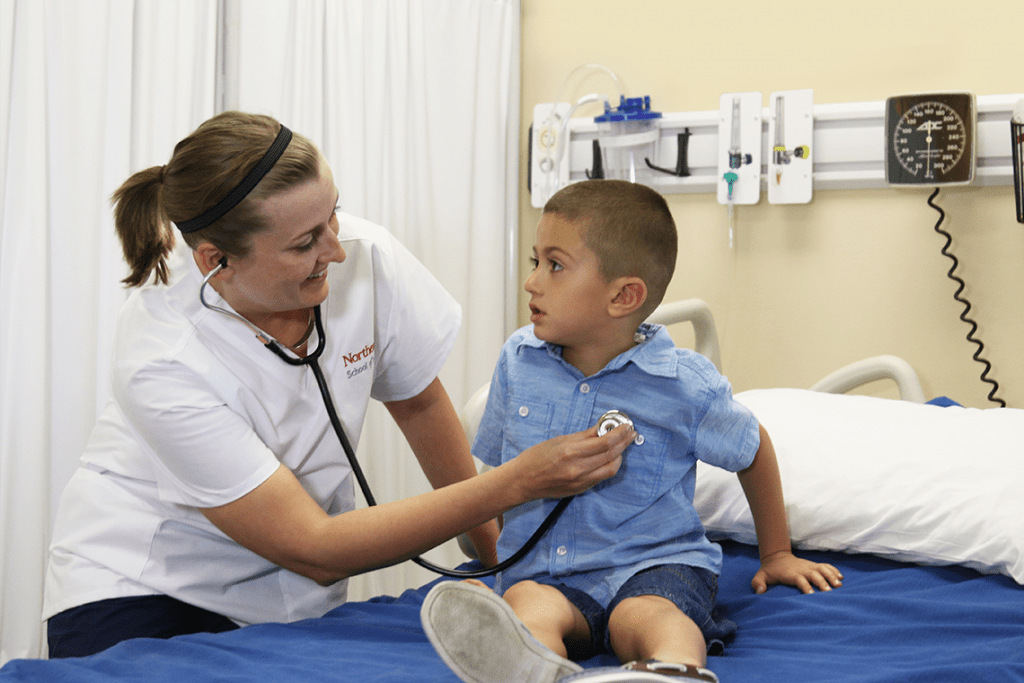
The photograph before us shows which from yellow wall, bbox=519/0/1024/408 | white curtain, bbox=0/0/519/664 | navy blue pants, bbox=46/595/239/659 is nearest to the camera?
navy blue pants, bbox=46/595/239/659

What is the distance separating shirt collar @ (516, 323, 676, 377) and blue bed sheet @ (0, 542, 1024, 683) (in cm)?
38

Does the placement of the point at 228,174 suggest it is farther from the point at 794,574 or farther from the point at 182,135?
the point at 794,574

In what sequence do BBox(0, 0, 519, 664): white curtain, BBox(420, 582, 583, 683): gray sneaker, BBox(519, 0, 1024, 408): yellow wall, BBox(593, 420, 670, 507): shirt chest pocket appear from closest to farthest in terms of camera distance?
BBox(420, 582, 583, 683): gray sneaker → BBox(593, 420, 670, 507): shirt chest pocket → BBox(0, 0, 519, 664): white curtain → BBox(519, 0, 1024, 408): yellow wall

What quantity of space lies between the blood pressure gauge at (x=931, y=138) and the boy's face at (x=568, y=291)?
1143 mm

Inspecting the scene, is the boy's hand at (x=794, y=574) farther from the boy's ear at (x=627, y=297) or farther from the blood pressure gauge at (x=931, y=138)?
the blood pressure gauge at (x=931, y=138)

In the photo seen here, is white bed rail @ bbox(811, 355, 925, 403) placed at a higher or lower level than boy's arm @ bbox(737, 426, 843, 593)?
higher

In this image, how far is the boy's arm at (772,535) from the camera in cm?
136

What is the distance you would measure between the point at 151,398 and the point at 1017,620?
3.90 feet

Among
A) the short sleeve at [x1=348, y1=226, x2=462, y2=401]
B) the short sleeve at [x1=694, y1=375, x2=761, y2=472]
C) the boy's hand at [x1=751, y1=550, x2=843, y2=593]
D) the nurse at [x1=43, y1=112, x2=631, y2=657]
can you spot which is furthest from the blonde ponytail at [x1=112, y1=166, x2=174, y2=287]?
the boy's hand at [x1=751, y1=550, x2=843, y2=593]

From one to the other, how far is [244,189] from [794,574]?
0.98m

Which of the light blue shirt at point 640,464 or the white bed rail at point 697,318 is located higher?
the white bed rail at point 697,318

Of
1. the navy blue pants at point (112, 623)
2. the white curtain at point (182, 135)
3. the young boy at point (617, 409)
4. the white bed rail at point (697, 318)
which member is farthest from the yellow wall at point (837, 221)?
the navy blue pants at point (112, 623)

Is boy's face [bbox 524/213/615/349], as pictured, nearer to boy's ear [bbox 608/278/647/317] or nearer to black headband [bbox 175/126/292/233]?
boy's ear [bbox 608/278/647/317]

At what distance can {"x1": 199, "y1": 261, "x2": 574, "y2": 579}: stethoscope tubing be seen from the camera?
4.05 feet
